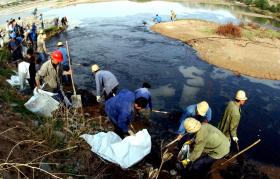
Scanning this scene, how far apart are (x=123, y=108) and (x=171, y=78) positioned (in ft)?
28.4

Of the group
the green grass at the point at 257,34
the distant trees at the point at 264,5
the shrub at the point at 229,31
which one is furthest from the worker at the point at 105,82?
the distant trees at the point at 264,5

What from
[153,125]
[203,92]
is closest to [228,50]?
[203,92]

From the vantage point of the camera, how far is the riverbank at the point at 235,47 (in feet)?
53.1

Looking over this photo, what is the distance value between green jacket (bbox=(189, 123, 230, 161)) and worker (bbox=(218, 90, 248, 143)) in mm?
1160

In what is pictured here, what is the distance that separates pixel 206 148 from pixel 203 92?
24.3 ft

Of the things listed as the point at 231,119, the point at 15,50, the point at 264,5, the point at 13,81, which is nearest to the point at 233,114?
the point at 231,119

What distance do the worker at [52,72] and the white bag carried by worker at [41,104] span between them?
0.99 ft

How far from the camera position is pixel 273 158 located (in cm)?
848

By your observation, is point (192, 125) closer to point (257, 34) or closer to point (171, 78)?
point (171, 78)

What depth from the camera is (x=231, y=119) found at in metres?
6.64

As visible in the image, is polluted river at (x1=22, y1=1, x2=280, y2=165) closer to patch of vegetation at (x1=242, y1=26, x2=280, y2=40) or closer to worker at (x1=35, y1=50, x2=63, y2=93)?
worker at (x1=35, y1=50, x2=63, y2=93)

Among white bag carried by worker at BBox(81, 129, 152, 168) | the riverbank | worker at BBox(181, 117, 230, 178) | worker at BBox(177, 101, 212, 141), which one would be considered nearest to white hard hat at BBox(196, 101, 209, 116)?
worker at BBox(177, 101, 212, 141)

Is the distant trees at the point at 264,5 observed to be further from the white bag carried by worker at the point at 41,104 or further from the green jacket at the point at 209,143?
the green jacket at the point at 209,143

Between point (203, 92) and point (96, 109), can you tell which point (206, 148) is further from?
point (203, 92)
